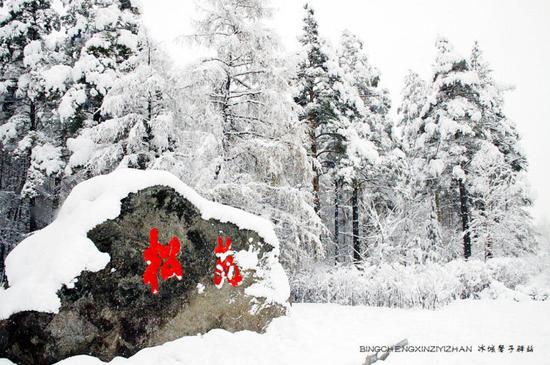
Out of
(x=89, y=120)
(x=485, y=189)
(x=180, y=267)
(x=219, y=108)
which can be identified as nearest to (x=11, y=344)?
(x=180, y=267)

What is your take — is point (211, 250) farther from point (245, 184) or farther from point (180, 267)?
point (245, 184)

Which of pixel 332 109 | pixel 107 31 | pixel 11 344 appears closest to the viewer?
pixel 11 344

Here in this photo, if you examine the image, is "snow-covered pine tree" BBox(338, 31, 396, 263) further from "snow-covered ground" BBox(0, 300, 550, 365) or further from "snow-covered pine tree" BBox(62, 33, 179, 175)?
"snow-covered pine tree" BBox(62, 33, 179, 175)

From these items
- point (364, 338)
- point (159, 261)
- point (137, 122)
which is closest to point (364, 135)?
point (137, 122)

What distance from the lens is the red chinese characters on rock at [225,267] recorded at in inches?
236

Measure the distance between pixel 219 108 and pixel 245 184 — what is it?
2.36 metres

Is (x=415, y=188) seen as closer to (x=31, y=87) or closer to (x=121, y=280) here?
(x=121, y=280)

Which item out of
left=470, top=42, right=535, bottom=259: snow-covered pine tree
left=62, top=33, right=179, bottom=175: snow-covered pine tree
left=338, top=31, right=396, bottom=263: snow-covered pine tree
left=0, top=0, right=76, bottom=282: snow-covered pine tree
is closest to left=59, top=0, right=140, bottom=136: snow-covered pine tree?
left=0, top=0, right=76, bottom=282: snow-covered pine tree

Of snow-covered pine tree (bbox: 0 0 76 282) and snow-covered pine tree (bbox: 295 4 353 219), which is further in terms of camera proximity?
snow-covered pine tree (bbox: 295 4 353 219)

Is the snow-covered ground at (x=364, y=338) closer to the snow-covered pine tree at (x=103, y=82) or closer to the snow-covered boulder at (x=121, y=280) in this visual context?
the snow-covered boulder at (x=121, y=280)

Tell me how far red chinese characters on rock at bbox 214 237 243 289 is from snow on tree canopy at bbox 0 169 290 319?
0.42 metres

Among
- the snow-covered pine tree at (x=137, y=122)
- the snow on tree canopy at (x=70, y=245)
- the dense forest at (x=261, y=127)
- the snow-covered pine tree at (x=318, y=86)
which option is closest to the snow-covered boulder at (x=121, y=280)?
the snow on tree canopy at (x=70, y=245)

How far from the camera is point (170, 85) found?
1019cm

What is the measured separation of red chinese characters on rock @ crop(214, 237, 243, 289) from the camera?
5.99 metres
